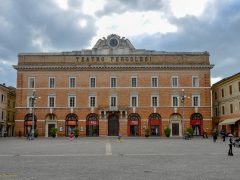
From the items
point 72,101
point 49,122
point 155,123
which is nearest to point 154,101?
point 155,123

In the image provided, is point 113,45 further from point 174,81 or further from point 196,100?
point 196,100

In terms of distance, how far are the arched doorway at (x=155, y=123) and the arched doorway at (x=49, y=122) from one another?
688 inches

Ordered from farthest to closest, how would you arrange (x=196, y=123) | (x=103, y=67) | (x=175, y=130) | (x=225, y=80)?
(x=103, y=67)
(x=196, y=123)
(x=175, y=130)
(x=225, y=80)

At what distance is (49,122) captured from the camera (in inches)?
2594

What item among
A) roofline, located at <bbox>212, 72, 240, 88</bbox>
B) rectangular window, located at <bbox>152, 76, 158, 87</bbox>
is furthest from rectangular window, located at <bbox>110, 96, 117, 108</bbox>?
roofline, located at <bbox>212, 72, 240, 88</bbox>

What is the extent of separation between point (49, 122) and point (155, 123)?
768 inches

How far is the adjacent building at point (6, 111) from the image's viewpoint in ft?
227

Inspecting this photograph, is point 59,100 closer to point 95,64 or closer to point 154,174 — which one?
point 95,64

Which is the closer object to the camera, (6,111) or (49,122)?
(49,122)

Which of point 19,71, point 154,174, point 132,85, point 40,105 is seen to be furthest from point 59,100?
point 154,174

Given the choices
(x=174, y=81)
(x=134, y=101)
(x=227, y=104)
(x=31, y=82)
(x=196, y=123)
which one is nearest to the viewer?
(x=227, y=104)

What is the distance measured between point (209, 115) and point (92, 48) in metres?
25.2

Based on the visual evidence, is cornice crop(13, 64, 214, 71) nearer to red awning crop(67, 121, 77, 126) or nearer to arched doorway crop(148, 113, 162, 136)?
arched doorway crop(148, 113, 162, 136)

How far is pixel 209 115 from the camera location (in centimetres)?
6494
